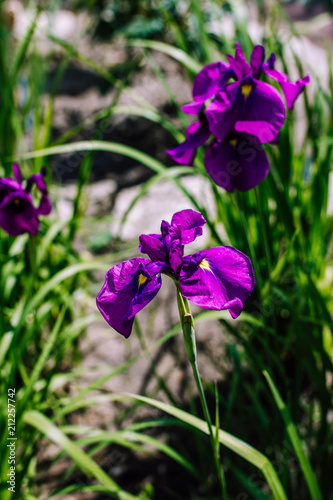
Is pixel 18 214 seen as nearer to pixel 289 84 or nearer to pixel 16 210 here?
pixel 16 210

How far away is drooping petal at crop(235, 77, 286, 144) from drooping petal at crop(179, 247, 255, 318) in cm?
28

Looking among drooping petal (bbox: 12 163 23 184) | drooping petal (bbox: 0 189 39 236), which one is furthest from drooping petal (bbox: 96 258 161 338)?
drooping petal (bbox: 12 163 23 184)

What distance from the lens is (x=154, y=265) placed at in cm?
65

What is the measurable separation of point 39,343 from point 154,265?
104 centimetres

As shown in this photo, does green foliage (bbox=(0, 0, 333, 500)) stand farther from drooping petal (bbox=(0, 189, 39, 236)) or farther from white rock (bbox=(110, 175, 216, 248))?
white rock (bbox=(110, 175, 216, 248))

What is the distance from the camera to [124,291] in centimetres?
65

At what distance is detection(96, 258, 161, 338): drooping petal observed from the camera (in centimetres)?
63

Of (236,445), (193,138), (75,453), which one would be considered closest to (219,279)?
(236,445)

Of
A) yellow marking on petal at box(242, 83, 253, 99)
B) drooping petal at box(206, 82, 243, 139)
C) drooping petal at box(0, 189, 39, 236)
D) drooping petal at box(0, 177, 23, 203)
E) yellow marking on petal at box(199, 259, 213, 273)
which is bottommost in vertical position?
yellow marking on petal at box(199, 259, 213, 273)

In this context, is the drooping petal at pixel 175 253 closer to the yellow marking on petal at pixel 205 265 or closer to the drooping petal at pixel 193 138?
the yellow marking on petal at pixel 205 265

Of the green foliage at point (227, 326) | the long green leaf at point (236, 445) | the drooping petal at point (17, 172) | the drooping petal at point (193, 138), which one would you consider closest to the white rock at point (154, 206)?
the green foliage at point (227, 326)

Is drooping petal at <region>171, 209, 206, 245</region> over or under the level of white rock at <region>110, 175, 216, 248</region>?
under

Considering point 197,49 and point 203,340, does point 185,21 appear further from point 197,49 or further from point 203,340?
point 203,340

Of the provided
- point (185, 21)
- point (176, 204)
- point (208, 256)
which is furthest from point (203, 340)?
point (185, 21)
